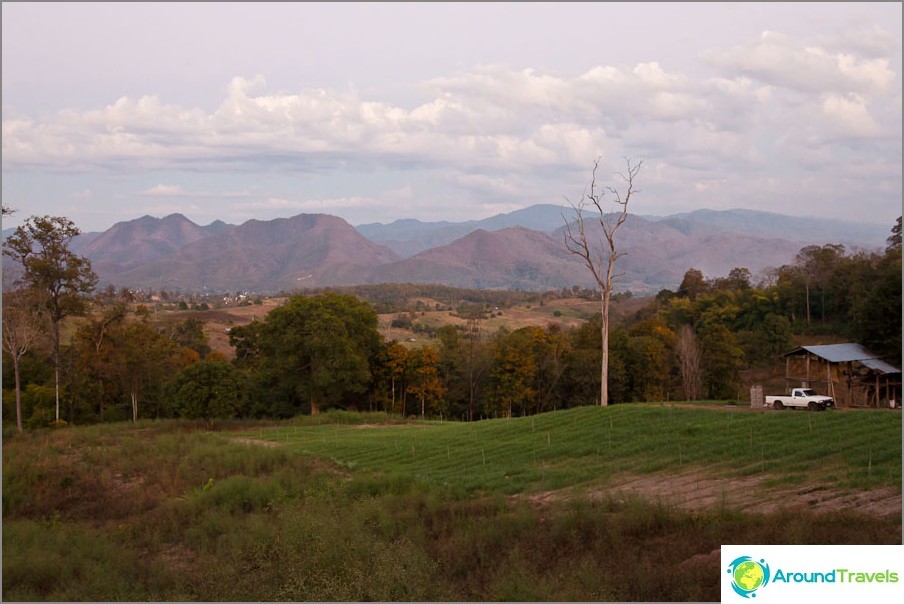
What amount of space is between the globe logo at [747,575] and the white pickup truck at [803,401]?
14334 mm

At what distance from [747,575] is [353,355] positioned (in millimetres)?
33817

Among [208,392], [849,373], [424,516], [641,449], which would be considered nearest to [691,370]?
[849,373]

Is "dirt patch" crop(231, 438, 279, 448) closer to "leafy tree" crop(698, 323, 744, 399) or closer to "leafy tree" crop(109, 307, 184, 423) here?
"leafy tree" crop(109, 307, 184, 423)

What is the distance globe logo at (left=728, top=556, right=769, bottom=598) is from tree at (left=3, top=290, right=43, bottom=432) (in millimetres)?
26454

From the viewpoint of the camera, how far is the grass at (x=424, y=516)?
997cm

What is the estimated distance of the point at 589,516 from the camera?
38.0 feet

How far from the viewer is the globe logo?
317 inches

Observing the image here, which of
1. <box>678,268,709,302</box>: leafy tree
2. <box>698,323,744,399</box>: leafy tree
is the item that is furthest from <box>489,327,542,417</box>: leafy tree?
<box>678,268,709,302</box>: leafy tree

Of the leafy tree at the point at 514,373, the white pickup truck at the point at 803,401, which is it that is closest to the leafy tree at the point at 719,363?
the leafy tree at the point at 514,373

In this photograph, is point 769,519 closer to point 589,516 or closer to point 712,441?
point 589,516

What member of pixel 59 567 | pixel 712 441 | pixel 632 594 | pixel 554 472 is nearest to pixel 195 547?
pixel 59 567

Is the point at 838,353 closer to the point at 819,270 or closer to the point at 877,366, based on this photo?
the point at 877,366

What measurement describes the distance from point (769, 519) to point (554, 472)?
577 cm

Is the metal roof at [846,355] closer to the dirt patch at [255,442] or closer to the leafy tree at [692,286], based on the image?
the dirt patch at [255,442]
